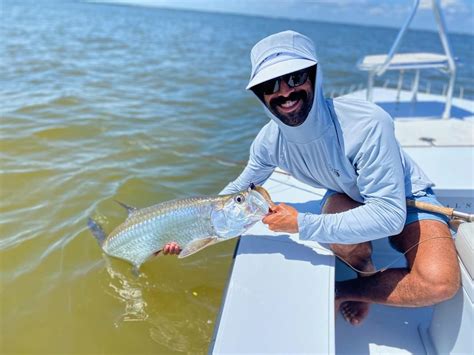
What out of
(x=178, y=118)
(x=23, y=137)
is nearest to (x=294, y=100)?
(x=23, y=137)

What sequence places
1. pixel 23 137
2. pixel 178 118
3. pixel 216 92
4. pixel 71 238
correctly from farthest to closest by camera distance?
pixel 216 92
pixel 178 118
pixel 23 137
pixel 71 238

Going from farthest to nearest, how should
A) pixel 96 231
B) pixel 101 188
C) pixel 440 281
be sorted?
pixel 101 188 → pixel 96 231 → pixel 440 281

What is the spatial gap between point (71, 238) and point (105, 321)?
1.16 metres

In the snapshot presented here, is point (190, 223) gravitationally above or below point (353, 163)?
below

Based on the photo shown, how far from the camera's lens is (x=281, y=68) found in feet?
6.30

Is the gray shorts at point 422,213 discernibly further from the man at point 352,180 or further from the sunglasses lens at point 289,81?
the sunglasses lens at point 289,81

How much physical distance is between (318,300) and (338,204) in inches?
26.1

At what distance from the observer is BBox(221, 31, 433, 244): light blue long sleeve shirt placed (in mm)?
2037

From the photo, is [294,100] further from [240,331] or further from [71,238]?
[71,238]

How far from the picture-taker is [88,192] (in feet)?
15.4

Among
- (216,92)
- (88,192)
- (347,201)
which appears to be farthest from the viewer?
(216,92)

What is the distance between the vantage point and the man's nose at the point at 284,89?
2014 mm

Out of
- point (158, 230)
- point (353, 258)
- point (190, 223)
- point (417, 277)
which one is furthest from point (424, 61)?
point (158, 230)

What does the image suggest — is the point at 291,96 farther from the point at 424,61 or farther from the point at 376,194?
the point at 424,61
